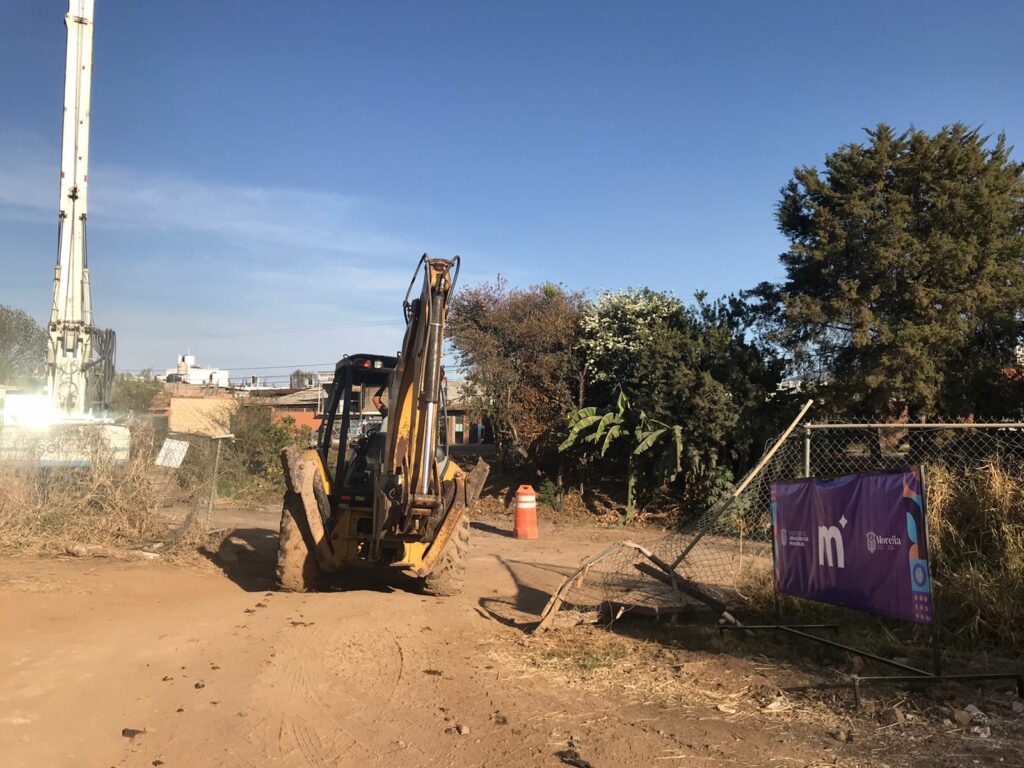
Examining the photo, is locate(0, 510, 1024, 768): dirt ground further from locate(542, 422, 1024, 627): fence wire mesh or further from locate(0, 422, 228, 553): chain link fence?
locate(0, 422, 228, 553): chain link fence

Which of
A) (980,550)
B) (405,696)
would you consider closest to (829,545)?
(980,550)

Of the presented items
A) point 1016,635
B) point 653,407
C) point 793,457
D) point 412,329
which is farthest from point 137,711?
point 653,407

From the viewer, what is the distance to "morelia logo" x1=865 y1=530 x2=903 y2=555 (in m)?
6.14

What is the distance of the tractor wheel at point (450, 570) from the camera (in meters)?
9.50

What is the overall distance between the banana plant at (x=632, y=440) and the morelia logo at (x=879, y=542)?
1082 cm

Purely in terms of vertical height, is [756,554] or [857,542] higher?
[857,542]

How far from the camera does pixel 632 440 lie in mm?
18922

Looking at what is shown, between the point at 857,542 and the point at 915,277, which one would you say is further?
the point at 915,277

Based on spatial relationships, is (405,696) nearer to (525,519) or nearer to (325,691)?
(325,691)

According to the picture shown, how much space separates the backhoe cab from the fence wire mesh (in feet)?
5.62

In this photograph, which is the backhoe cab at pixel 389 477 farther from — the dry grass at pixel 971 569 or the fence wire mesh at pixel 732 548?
the dry grass at pixel 971 569

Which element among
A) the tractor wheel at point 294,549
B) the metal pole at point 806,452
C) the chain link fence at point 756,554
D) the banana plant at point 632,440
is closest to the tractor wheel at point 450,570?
the chain link fence at point 756,554

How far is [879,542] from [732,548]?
619 cm

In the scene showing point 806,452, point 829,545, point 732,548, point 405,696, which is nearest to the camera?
point 405,696
